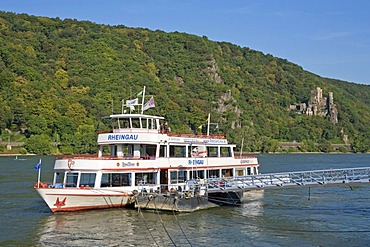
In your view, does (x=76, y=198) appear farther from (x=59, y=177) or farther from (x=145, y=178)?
(x=145, y=178)

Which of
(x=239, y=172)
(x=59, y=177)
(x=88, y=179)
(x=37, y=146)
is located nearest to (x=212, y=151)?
(x=239, y=172)

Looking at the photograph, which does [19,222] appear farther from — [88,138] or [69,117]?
[69,117]

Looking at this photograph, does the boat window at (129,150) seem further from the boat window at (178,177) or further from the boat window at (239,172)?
the boat window at (239,172)

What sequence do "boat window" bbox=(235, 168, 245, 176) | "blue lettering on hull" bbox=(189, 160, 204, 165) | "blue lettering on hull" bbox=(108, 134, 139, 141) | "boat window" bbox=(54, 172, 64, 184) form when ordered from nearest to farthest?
"boat window" bbox=(54, 172, 64, 184)
"blue lettering on hull" bbox=(108, 134, 139, 141)
"blue lettering on hull" bbox=(189, 160, 204, 165)
"boat window" bbox=(235, 168, 245, 176)

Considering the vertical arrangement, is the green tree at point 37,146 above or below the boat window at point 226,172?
above

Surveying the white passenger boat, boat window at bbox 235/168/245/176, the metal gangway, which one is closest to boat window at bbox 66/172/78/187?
the white passenger boat

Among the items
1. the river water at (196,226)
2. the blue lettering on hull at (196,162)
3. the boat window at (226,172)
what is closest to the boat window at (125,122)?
the blue lettering on hull at (196,162)

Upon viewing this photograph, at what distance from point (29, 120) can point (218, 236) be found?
134 metres

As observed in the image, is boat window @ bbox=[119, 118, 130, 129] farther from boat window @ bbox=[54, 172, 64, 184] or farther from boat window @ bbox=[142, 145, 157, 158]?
boat window @ bbox=[54, 172, 64, 184]

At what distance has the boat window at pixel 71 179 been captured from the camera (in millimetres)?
38250

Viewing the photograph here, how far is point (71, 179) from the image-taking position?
3844cm

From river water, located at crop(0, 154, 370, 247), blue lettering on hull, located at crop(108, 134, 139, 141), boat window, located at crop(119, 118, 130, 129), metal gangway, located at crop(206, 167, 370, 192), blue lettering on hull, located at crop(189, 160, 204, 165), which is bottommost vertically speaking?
river water, located at crop(0, 154, 370, 247)

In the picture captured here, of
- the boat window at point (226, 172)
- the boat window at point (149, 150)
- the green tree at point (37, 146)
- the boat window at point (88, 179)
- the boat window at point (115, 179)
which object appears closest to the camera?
the boat window at point (88, 179)

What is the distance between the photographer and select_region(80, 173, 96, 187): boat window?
3819 centimetres
